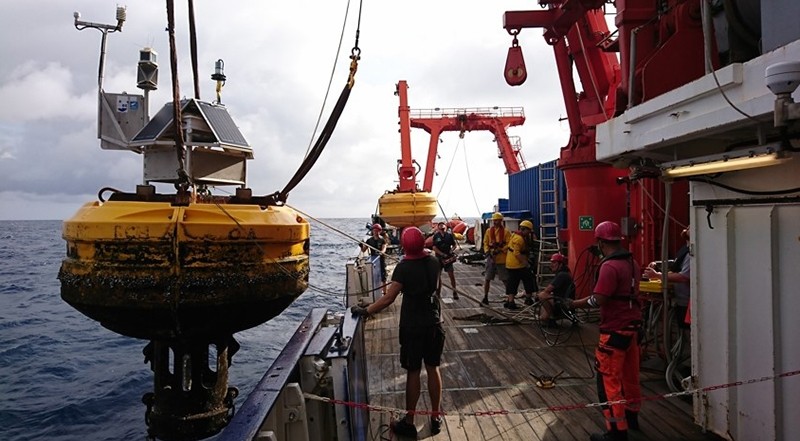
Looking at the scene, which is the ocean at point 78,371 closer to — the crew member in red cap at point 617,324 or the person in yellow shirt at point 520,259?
the crew member in red cap at point 617,324

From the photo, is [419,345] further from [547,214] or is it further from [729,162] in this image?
[547,214]

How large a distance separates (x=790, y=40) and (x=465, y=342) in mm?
4786

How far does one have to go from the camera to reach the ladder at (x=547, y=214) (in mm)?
9945

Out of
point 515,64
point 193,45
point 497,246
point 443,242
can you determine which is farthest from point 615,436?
point 515,64

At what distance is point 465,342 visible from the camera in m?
6.30

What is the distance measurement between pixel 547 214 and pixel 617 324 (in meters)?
7.88

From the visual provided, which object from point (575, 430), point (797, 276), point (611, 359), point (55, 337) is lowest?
point (55, 337)

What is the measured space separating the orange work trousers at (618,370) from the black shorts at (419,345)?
119 centimetres

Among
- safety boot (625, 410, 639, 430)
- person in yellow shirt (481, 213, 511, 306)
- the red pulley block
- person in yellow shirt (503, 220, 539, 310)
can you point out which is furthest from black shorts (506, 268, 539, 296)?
safety boot (625, 410, 639, 430)

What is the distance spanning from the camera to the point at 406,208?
8.70 metres

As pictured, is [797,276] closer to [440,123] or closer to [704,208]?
[704,208]

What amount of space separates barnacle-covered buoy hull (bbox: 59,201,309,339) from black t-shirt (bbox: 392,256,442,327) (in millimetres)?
1488

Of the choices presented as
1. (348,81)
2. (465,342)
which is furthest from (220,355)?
(465,342)

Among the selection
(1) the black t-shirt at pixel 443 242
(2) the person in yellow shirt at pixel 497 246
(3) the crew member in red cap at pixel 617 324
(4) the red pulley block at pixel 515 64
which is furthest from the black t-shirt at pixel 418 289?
(4) the red pulley block at pixel 515 64
